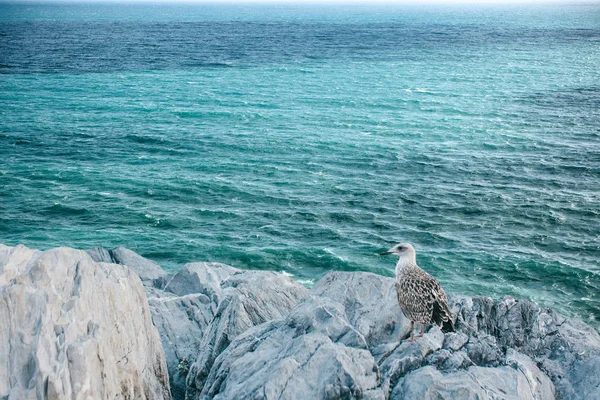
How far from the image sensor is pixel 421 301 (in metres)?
15.6

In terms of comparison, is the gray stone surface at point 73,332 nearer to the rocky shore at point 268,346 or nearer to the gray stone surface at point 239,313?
the rocky shore at point 268,346

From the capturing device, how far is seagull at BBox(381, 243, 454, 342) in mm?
15648

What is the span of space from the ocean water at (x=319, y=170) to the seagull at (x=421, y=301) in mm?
16945

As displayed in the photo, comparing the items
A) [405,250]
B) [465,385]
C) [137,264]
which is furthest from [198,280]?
[465,385]

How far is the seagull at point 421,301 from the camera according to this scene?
15.6 metres

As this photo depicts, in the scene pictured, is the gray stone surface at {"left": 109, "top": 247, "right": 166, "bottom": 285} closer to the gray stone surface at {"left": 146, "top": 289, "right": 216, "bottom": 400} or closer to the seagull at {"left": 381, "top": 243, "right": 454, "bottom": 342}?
the gray stone surface at {"left": 146, "top": 289, "right": 216, "bottom": 400}

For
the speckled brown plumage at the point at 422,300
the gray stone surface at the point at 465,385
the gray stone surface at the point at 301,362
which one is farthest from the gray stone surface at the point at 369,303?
the gray stone surface at the point at 465,385

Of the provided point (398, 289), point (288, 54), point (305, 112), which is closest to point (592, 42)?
point (288, 54)

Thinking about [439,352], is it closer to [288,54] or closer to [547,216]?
[547,216]

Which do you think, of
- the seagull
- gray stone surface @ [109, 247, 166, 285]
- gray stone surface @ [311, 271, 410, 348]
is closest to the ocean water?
gray stone surface @ [109, 247, 166, 285]

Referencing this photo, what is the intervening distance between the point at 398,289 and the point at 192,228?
83.3ft

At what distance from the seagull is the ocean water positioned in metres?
16.9

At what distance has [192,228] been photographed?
39.8 meters

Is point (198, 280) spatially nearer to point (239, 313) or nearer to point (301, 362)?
point (239, 313)
